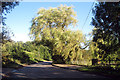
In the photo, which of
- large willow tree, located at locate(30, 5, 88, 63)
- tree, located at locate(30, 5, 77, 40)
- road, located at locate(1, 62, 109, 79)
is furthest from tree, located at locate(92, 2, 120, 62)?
tree, located at locate(30, 5, 77, 40)

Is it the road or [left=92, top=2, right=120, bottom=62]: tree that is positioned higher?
[left=92, top=2, right=120, bottom=62]: tree

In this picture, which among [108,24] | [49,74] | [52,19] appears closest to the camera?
[108,24]

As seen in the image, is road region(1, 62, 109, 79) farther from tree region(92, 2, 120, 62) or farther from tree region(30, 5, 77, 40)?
tree region(30, 5, 77, 40)

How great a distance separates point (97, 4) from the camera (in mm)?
13547

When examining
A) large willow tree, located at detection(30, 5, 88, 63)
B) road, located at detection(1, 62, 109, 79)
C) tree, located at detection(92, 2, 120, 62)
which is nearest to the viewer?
tree, located at detection(92, 2, 120, 62)

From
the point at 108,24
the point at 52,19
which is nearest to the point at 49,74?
the point at 108,24

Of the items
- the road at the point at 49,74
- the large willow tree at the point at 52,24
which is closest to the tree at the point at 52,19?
the large willow tree at the point at 52,24

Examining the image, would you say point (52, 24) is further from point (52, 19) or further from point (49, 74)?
point (49, 74)

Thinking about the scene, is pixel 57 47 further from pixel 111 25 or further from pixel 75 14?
pixel 111 25

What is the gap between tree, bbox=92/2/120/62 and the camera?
11453mm

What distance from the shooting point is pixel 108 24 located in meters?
12.3

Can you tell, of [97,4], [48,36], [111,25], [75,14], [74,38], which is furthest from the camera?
[75,14]

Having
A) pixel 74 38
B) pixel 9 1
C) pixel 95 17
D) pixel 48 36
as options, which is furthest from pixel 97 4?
pixel 48 36

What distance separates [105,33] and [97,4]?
286 centimetres
